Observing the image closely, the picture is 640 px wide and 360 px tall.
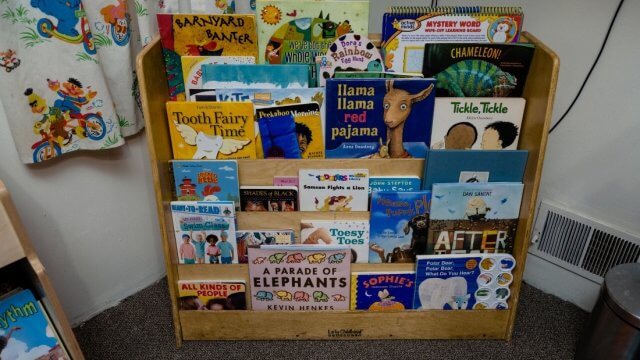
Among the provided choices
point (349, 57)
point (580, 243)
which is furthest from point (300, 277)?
point (580, 243)

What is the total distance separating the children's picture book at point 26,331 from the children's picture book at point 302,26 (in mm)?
846

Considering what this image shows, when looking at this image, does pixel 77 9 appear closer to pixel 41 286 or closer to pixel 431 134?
pixel 41 286

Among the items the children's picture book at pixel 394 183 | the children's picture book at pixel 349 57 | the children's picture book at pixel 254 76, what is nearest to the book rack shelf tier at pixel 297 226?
the children's picture book at pixel 394 183

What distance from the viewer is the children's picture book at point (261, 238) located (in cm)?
136

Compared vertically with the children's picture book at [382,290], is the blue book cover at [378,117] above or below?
above

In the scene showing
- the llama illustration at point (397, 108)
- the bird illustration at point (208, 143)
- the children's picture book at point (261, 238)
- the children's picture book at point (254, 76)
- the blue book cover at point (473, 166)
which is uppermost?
the children's picture book at point (254, 76)

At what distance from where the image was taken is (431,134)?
1.32 m

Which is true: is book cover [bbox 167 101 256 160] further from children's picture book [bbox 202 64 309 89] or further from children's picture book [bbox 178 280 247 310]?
children's picture book [bbox 178 280 247 310]

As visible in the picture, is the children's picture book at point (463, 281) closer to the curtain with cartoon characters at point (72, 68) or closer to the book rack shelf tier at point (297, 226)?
the book rack shelf tier at point (297, 226)

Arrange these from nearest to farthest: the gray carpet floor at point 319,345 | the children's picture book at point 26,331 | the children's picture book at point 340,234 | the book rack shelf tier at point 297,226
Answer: the children's picture book at point 26,331 → the book rack shelf tier at point 297,226 → the children's picture book at point 340,234 → the gray carpet floor at point 319,345

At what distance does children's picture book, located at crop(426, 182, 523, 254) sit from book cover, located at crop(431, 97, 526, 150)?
12 cm

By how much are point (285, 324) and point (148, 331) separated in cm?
47

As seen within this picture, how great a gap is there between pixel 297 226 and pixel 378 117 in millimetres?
388

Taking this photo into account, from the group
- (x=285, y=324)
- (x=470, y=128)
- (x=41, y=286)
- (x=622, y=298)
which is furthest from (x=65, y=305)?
(x=622, y=298)
